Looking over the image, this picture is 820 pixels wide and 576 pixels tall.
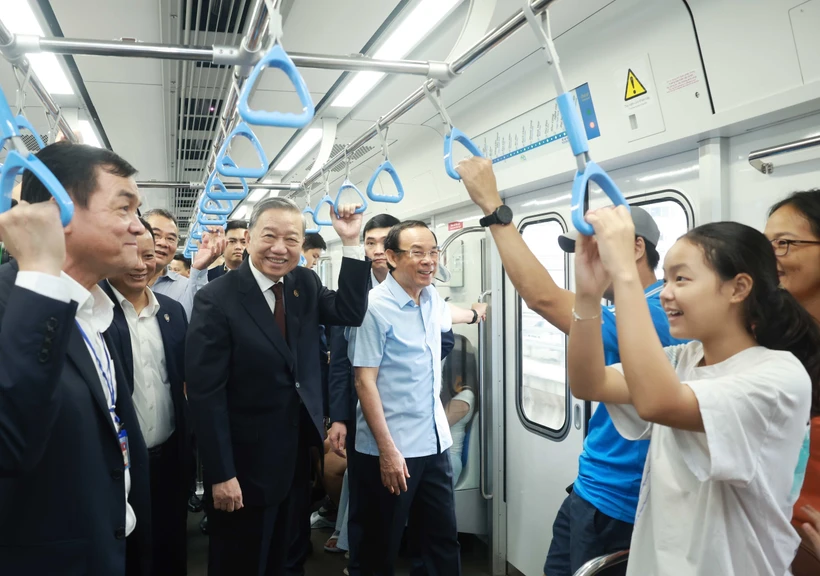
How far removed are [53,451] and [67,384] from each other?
17 centimetres

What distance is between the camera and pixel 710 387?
1.30 meters

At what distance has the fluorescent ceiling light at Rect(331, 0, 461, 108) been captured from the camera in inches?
112

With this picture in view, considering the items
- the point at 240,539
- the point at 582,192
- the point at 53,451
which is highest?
the point at 582,192

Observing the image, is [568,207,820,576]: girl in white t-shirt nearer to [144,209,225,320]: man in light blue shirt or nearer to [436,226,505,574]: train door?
[436,226,505,574]: train door

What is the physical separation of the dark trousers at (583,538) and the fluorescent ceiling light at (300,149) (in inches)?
154

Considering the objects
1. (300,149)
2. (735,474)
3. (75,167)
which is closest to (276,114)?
(75,167)

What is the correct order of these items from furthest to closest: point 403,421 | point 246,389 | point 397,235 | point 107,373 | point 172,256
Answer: point 172,256, point 397,235, point 403,421, point 246,389, point 107,373

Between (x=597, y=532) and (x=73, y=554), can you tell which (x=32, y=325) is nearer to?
(x=73, y=554)

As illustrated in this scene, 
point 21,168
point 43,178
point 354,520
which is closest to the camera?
point 43,178

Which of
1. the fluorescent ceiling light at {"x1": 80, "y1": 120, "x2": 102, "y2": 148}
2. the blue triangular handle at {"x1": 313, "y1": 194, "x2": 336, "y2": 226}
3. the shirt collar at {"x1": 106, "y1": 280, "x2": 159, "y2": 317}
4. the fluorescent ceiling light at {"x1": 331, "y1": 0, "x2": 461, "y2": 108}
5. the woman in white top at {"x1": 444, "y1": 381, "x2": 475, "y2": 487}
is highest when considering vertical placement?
the fluorescent ceiling light at {"x1": 80, "y1": 120, "x2": 102, "y2": 148}

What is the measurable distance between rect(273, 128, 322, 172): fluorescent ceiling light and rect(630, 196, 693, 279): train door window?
10.3 ft

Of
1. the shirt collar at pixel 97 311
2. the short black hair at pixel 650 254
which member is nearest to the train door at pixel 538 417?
the short black hair at pixel 650 254

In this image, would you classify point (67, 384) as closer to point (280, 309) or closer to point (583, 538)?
point (280, 309)

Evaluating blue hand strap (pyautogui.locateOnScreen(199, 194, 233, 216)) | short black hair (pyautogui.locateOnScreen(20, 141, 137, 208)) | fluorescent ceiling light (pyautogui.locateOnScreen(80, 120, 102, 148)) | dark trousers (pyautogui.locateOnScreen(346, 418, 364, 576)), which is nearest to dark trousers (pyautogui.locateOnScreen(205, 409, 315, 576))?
dark trousers (pyautogui.locateOnScreen(346, 418, 364, 576))
